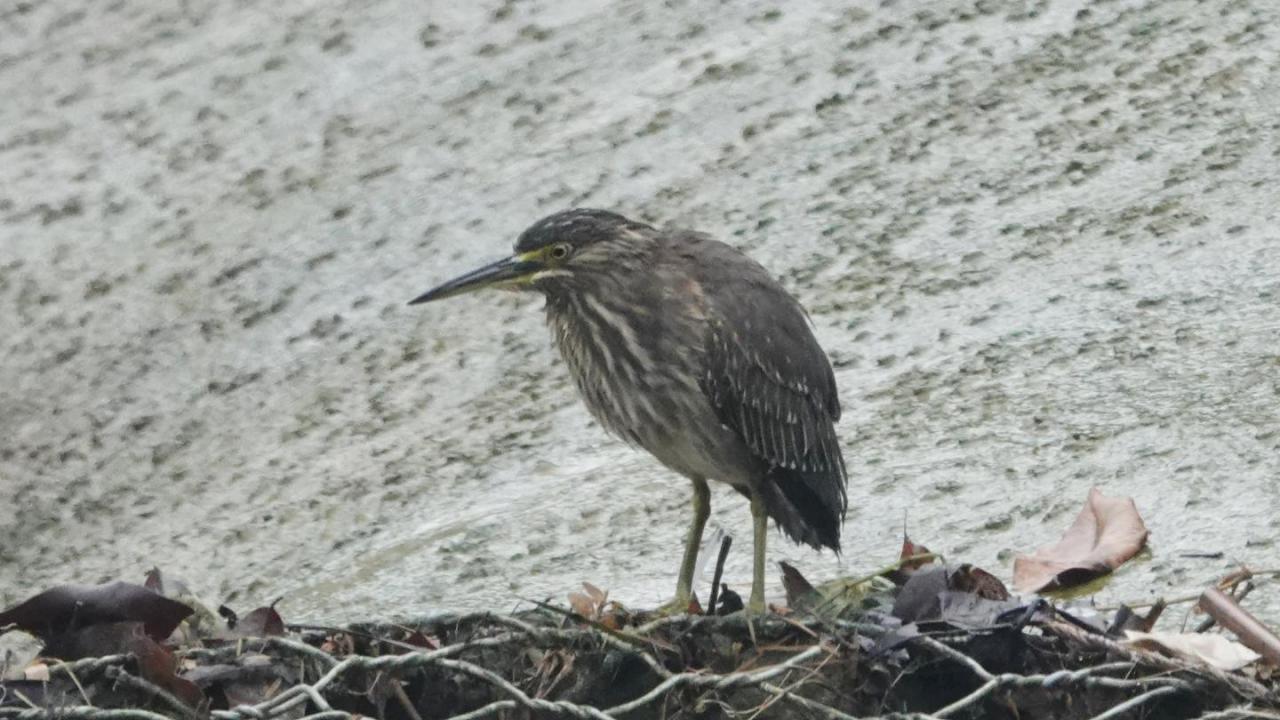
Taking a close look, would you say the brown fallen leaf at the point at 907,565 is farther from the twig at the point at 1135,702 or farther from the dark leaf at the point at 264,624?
the dark leaf at the point at 264,624

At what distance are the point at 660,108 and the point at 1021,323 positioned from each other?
1.74m

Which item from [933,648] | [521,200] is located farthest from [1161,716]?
[521,200]

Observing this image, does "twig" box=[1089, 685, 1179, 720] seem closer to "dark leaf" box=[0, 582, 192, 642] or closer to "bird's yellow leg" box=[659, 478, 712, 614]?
"bird's yellow leg" box=[659, 478, 712, 614]

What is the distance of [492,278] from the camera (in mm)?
4059

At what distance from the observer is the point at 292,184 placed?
648 cm

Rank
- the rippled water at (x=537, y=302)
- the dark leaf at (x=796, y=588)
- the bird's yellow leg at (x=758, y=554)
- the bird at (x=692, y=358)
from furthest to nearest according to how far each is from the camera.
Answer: the rippled water at (x=537, y=302) < the bird at (x=692, y=358) < the bird's yellow leg at (x=758, y=554) < the dark leaf at (x=796, y=588)

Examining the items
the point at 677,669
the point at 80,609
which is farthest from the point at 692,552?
the point at 80,609

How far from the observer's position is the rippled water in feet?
14.8

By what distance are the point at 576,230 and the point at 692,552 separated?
690 mm

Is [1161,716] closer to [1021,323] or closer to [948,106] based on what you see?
[1021,323]

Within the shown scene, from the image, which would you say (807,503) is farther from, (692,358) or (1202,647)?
(1202,647)

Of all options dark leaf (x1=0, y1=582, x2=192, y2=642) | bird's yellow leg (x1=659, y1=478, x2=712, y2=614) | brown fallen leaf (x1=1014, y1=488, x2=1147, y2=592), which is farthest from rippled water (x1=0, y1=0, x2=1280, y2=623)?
dark leaf (x1=0, y1=582, x2=192, y2=642)

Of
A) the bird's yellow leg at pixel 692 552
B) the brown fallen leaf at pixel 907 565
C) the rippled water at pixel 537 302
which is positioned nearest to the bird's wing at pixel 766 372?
the bird's yellow leg at pixel 692 552

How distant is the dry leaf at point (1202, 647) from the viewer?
3055 mm
